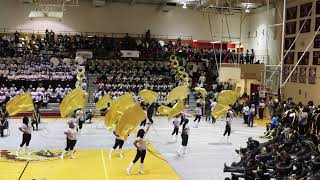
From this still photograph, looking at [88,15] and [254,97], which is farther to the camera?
[88,15]

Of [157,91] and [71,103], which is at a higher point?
[71,103]

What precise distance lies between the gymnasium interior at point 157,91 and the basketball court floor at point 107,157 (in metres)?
0.05

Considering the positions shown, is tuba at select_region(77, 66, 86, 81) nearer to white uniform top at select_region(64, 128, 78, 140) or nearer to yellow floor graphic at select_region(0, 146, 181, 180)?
yellow floor graphic at select_region(0, 146, 181, 180)

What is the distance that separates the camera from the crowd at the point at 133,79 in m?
28.9

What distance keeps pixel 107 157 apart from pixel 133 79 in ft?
53.3

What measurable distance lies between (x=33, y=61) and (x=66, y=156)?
19434mm

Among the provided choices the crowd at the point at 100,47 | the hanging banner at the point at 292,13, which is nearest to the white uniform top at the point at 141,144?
the crowd at the point at 100,47

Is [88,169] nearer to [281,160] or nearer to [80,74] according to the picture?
[281,160]

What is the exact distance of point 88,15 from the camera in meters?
39.3

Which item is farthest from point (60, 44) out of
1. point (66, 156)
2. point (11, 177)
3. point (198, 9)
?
point (11, 177)

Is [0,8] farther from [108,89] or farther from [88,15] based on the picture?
[108,89]

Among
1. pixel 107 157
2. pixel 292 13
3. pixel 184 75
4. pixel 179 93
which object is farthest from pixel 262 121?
pixel 107 157

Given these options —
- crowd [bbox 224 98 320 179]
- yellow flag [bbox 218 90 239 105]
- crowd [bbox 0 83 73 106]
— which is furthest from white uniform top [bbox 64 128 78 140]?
crowd [bbox 0 83 73 106]

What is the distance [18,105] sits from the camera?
53.9ft
